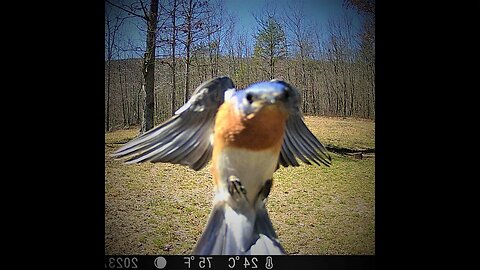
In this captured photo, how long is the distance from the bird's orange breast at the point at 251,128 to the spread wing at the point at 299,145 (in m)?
0.07

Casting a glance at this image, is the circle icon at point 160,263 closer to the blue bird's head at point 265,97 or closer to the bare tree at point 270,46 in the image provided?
the blue bird's head at point 265,97

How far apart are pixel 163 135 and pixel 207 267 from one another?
1.41 feet

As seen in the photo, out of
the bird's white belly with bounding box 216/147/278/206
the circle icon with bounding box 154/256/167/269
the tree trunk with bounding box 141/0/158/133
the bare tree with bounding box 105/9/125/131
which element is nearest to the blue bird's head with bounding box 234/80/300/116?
the bird's white belly with bounding box 216/147/278/206

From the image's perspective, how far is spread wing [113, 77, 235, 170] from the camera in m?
1.69

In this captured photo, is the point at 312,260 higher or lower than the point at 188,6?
lower

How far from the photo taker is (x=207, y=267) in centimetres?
174

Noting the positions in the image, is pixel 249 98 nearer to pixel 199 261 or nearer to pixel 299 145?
pixel 299 145

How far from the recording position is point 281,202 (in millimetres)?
1791

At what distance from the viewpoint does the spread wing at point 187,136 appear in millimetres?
1688
